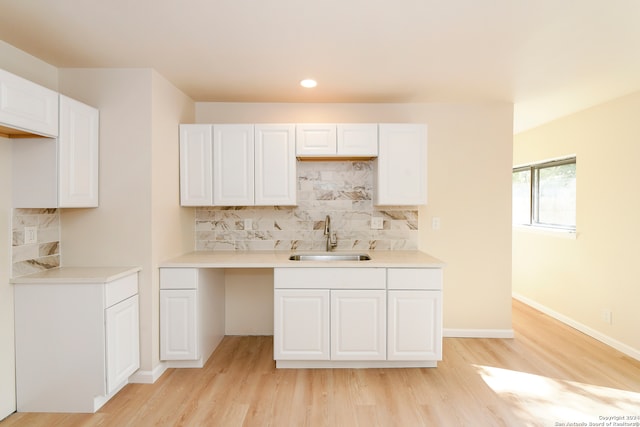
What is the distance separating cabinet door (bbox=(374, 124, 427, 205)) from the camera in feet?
10.4

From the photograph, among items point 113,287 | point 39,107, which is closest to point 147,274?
point 113,287

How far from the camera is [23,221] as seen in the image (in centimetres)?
234

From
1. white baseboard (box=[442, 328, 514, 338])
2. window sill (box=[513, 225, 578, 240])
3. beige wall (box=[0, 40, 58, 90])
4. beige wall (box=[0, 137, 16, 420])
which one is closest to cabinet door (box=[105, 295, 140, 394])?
beige wall (box=[0, 137, 16, 420])

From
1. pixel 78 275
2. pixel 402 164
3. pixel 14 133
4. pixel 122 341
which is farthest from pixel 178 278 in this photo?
pixel 402 164

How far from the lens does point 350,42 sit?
2229mm

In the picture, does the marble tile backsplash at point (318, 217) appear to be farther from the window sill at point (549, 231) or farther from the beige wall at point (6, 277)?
the window sill at point (549, 231)

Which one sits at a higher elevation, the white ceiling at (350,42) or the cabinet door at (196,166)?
the white ceiling at (350,42)

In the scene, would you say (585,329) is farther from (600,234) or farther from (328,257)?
(328,257)

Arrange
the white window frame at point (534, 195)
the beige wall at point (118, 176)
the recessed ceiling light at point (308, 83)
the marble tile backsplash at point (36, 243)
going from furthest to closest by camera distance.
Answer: the white window frame at point (534, 195)
the recessed ceiling light at point (308, 83)
the beige wall at point (118, 176)
the marble tile backsplash at point (36, 243)

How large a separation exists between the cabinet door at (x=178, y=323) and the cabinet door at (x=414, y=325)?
154 centimetres

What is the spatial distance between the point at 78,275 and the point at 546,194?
5.11 meters

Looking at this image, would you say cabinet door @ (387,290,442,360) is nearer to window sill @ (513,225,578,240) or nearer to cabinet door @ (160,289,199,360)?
cabinet door @ (160,289,199,360)

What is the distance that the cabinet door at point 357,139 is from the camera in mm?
3164

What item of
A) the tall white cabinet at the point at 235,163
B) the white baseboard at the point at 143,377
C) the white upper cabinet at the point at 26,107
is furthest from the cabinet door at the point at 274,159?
the white baseboard at the point at 143,377
